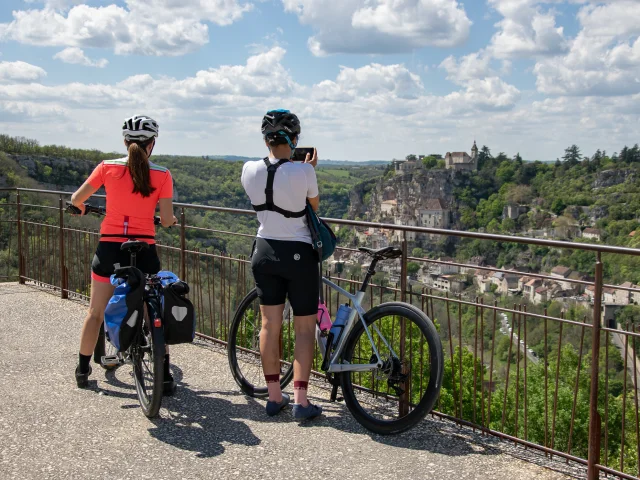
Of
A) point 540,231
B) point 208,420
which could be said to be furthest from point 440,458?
point 540,231

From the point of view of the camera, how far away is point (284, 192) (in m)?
3.66

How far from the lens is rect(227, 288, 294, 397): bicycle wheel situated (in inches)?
177

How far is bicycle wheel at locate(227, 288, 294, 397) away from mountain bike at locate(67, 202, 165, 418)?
2.22ft

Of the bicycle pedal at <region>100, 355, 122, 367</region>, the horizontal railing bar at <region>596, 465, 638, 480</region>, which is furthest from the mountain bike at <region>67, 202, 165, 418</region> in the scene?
the horizontal railing bar at <region>596, 465, 638, 480</region>

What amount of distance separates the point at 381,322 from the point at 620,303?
4.13 feet

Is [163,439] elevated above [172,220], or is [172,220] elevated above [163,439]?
[172,220]

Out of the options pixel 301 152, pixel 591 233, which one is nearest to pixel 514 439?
pixel 301 152

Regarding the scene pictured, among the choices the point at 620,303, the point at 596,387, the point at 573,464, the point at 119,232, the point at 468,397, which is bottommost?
the point at 468,397

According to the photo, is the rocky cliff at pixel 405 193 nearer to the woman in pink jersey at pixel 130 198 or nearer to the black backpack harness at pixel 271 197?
the woman in pink jersey at pixel 130 198

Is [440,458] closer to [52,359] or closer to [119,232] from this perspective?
[119,232]

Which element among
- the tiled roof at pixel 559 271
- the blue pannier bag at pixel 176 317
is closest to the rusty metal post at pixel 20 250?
the blue pannier bag at pixel 176 317

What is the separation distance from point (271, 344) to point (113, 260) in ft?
3.66

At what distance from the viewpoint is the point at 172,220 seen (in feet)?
14.1

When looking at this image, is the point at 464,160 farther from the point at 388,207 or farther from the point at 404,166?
the point at 388,207
